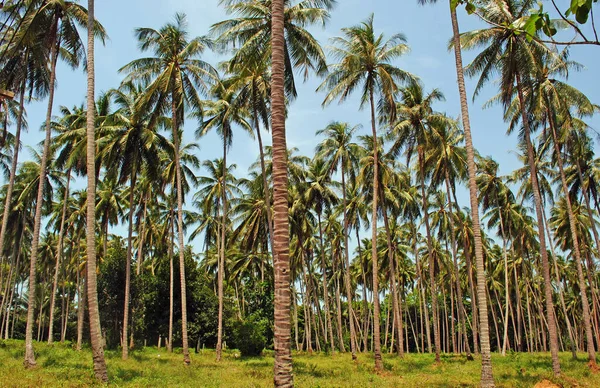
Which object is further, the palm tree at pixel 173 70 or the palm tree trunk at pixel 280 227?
the palm tree at pixel 173 70

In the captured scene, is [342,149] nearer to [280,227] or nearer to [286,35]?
[286,35]

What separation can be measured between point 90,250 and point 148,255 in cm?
4235

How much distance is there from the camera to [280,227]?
34.7 ft

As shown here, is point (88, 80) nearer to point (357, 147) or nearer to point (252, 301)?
point (357, 147)

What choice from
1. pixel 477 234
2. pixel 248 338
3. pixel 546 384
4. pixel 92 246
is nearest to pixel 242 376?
pixel 92 246

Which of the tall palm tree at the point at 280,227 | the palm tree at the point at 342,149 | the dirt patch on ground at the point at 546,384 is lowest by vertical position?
the dirt patch on ground at the point at 546,384

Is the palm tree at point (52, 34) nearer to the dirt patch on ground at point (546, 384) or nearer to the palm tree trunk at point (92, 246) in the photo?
the palm tree trunk at point (92, 246)

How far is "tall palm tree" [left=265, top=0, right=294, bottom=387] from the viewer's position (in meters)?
9.92

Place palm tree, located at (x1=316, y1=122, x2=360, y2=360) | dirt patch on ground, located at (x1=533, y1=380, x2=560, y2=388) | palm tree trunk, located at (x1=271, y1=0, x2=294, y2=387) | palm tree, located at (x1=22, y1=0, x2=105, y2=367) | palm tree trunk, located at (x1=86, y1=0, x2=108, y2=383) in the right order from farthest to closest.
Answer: palm tree, located at (x1=316, y1=122, x2=360, y2=360) → palm tree, located at (x1=22, y1=0, x2=105, y2=367) → dirt patch on ground, located at (x1=533, y1=380, x2=560, y2=388) → palm tree trunk, located at (x1=86, y1=0, x2=108, y2=383) → palm tree trunk, located at (x1=271, y1=0, x2=294, y2=387)

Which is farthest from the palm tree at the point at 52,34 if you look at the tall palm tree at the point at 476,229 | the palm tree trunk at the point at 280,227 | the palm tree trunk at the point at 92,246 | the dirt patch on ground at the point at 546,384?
the dirt patch on ground at the point at 546,384

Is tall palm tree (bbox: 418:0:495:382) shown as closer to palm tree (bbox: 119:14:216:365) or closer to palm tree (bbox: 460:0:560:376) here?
palm tree (bbox: 460:0:560:376)

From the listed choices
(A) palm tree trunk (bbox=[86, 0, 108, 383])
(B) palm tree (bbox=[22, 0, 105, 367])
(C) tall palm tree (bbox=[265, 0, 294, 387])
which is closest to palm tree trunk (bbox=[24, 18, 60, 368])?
(B) palm tree (bbox=[22, 0, 105, 367])

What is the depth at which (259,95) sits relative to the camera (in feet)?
86.1

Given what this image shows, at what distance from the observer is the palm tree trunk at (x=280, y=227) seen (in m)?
9.91
